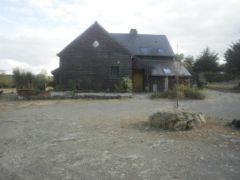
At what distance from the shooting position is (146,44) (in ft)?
115

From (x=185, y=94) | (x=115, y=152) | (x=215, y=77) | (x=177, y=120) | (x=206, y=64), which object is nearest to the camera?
(x=115, y=152)

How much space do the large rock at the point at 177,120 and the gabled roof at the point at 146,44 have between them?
77.3ft

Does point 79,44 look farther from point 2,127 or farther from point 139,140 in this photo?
point 139,140

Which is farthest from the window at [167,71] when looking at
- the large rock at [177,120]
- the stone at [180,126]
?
the stone at [180,126]

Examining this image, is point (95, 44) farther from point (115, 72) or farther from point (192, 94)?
point (192, 94)

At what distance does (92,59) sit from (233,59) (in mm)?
19600

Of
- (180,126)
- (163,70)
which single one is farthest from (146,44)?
(180,126)

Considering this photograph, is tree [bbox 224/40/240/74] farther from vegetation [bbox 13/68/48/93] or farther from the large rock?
the large rock

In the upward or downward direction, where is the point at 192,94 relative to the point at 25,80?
downward

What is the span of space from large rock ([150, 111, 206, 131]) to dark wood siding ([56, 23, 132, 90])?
55.5 ft

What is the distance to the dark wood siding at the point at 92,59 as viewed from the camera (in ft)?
88.8

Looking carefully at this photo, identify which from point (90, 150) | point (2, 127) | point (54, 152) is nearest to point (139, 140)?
point (90, 150)

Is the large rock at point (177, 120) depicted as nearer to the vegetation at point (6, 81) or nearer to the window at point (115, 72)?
the window at point (115, 72)

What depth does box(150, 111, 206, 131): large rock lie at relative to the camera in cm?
984
